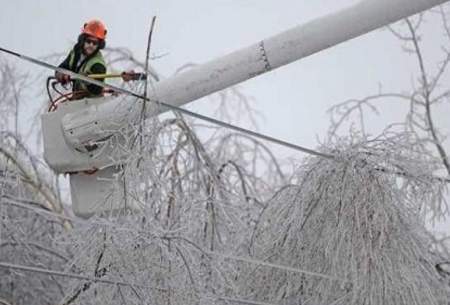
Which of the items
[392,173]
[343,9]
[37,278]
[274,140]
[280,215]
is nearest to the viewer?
[343,9]

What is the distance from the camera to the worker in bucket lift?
3.55 m

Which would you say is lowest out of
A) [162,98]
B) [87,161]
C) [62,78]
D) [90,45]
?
[87,161]

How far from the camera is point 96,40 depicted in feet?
11.7

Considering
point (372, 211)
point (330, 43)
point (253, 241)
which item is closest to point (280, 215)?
point (253, 241)

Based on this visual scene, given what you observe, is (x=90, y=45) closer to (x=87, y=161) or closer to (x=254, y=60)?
(x=87, y=161)

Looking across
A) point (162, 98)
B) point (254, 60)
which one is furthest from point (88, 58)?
point (254, 60)

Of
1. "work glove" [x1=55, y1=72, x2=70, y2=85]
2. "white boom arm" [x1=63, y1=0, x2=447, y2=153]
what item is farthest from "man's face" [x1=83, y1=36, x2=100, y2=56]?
"white boom arm" [x1=63, y1=0, x2=447, y2=153]

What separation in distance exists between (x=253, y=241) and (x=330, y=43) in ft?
4.53

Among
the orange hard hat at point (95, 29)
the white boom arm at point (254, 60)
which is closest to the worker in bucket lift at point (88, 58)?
the orange hard hat at point (95, 29)

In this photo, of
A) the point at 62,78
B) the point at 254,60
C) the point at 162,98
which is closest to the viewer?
the point at 254,60

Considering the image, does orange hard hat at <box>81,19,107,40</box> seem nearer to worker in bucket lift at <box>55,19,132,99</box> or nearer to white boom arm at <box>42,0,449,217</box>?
worker in bucket lift at <box>55,19,132,99</box>

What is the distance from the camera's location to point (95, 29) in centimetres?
355

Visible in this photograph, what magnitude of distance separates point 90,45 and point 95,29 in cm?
7

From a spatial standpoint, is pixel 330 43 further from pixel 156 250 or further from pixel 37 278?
pixel 37 278
